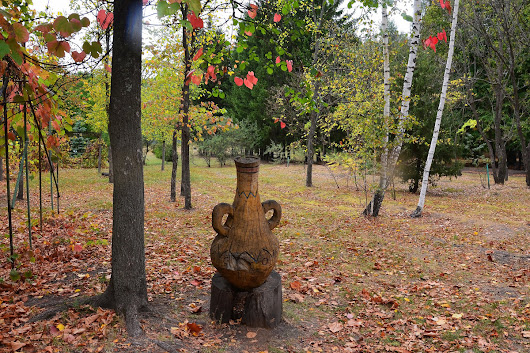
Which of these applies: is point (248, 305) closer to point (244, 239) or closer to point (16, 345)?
point (244, 239)

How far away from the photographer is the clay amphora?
378cm

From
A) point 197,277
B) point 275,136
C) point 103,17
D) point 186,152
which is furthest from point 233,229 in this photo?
point 275,136

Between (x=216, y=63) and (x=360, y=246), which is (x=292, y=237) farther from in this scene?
(x=216, y=63)

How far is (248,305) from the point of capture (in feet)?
12.7

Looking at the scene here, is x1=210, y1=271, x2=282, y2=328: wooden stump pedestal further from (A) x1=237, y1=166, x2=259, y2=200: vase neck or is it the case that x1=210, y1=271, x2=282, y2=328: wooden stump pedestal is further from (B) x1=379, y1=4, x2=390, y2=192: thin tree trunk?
(B) x1=379, y1=4, x2=390, y2=192: thin tree trunk

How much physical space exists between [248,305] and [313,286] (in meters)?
1.77

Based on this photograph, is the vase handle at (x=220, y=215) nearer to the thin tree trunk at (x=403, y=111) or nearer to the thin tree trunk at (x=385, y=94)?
the thin tree trunk at (x=385, y=94)

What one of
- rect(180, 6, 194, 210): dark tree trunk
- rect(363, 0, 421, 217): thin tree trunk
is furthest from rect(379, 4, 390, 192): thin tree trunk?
rect(180, 6, 194, 210): dark tree trunk

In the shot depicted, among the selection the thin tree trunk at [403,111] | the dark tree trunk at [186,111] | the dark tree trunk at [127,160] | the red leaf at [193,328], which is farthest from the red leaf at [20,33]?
the thin tree trunk at [403,111]

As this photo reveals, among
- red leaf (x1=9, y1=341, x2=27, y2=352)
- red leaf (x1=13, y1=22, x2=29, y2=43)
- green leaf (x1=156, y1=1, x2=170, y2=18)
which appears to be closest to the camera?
green leaf (x1=156, y1=1, x2=170, y2=18)

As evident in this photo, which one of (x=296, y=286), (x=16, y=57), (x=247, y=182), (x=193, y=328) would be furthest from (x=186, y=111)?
(x=16, y=57)

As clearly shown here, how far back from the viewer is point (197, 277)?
17.5 ft

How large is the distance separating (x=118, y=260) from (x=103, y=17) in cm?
237

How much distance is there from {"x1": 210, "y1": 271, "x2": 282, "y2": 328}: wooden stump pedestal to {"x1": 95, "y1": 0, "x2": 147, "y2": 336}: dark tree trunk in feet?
2.79
